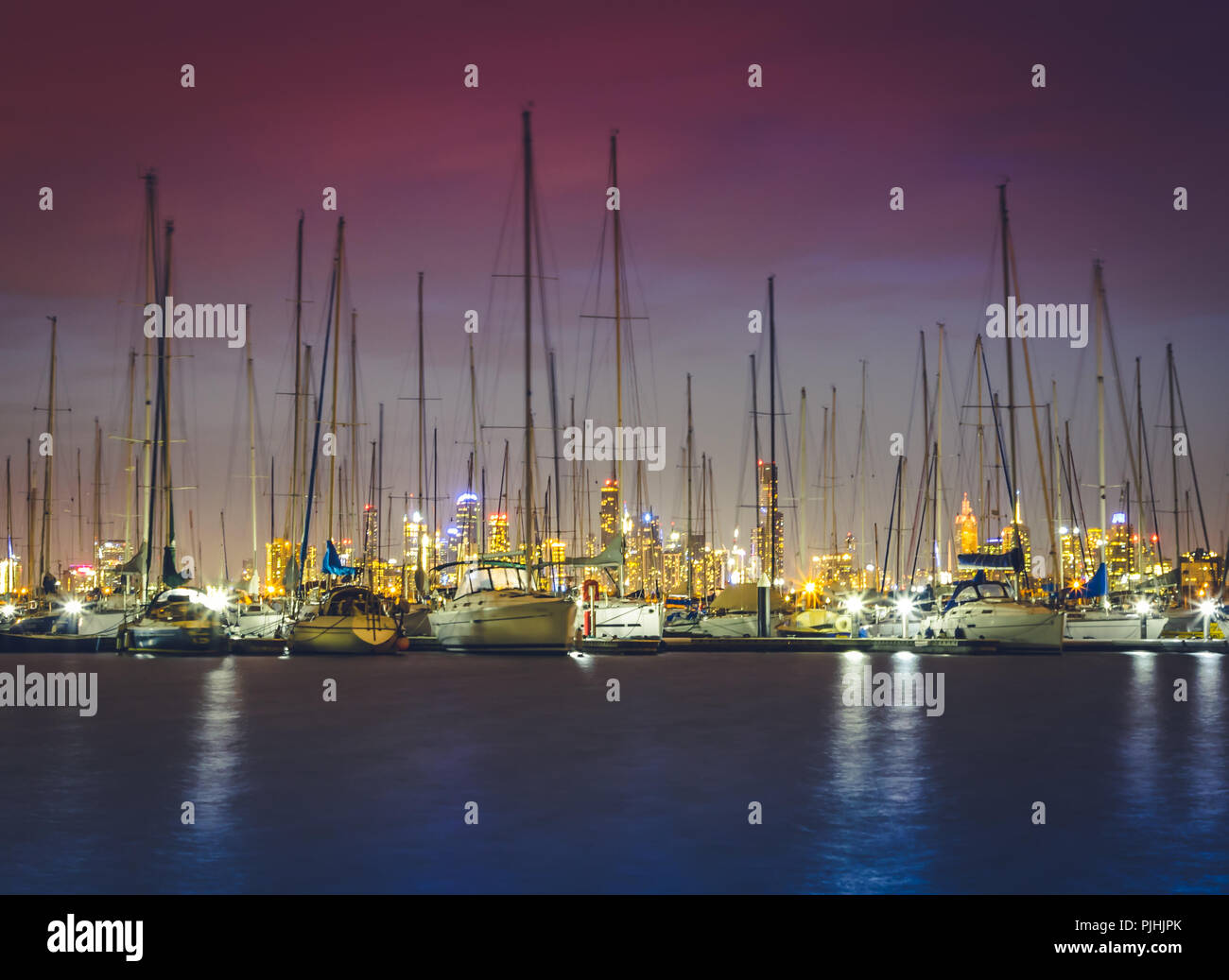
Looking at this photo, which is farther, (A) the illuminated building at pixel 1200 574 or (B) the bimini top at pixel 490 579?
(A) the illuminated building at pixel 1200 574

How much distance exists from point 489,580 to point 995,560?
88.4 feet

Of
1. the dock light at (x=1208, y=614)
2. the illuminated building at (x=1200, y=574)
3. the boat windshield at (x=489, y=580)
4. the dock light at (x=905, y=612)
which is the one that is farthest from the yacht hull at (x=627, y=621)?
the illuminated building at (x=1200, y=574)

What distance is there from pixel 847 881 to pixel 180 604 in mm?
56523

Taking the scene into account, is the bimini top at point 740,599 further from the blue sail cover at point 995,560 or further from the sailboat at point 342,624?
the sailboat at point 342,624

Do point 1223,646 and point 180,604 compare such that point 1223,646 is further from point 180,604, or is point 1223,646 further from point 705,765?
point 180,604

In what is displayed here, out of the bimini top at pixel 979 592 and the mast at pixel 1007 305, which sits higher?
the mast at pixel 1007 305

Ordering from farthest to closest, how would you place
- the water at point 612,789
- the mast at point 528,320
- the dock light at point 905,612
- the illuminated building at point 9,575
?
the illuminated building at point 9,575 → the dock light at point 905,612 → the mast at point 528,320 → the water at point 612,789

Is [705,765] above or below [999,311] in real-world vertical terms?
below

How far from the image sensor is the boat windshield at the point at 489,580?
6294cm

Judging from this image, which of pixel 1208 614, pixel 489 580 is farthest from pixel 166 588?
pixel 1208 614

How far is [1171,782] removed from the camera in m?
27.9

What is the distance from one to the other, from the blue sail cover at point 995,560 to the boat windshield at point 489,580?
76.8 ft
